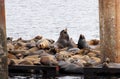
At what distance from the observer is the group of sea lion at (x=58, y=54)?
84.4ft

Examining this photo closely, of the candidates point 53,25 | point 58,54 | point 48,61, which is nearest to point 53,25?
point 53,25

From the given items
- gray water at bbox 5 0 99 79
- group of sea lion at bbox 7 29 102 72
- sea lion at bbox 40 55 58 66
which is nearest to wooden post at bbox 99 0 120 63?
group of sea lion at bbox 7 29 102 72

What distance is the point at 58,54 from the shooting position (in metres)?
28.6

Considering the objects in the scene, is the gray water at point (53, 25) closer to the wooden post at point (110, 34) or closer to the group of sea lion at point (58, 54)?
the group of sea lion at point (58, 54)

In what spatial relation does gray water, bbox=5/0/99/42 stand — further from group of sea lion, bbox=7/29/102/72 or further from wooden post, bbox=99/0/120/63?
wooden post, bbox=99/0/120/63

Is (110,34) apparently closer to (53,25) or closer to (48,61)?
(48,61)

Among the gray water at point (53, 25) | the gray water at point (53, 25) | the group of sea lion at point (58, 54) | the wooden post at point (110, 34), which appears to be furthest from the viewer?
the gray water at point (53, 25)

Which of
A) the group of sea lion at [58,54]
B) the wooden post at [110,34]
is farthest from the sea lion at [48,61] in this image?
the wooden post at [110,34]

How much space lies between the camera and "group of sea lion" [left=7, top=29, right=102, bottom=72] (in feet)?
84.4

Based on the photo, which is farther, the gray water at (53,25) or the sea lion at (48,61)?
the gray water at (53,25)

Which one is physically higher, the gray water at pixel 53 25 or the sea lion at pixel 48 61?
the gray water at pixel 53 25

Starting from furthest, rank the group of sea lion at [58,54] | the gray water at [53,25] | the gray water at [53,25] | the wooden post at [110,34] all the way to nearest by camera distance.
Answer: the gray water at [53,25], the gray water at [53,25], the group of sea lion at [58,54], the wooden post at [110,34]

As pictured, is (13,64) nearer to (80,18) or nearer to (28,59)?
(28,59)

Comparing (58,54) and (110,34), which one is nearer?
(110,34)
